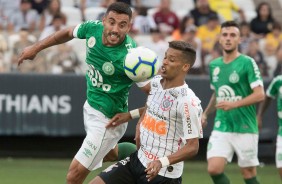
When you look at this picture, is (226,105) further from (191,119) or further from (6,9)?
(6,9)

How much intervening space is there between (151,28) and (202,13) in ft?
4.02

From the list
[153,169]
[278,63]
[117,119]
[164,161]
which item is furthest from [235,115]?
[278,63]

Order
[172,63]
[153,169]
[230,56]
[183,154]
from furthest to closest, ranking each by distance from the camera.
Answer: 1. [230,56]
2. [172,63]
3. [183,154]
4. [153,169]

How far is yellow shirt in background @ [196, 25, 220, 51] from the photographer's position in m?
18.9

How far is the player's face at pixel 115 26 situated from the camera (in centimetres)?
1008

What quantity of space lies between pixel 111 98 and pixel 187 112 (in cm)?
206

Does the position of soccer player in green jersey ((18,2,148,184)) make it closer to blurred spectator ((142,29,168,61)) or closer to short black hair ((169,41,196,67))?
short black hair ((169,41,196,67))

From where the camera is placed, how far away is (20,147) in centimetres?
1773

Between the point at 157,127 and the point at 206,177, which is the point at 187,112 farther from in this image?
the point at 206,177

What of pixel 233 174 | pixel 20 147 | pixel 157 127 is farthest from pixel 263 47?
pixel 157 127

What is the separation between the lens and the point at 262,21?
19750 millimetres

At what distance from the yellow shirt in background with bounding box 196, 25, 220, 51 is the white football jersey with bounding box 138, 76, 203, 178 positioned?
9.81 meters

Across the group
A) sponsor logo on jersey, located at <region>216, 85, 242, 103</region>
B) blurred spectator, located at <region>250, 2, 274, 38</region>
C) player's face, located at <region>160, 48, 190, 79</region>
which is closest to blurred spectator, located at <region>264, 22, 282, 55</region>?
blurred spectator, located at <region>250, 2, 274, 38</region>

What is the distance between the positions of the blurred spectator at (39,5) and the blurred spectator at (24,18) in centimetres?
18
